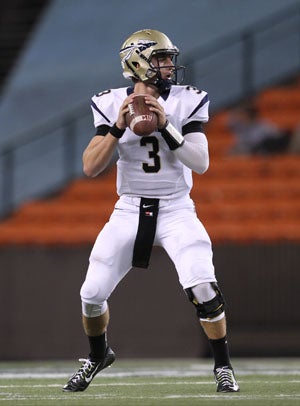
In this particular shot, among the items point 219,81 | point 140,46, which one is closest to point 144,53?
point 140,46

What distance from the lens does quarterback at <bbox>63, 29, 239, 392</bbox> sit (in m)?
5.80

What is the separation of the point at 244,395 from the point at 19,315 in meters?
5.42

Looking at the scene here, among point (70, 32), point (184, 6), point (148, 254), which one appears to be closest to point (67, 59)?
point (70, 32)

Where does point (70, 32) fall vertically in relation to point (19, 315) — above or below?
above

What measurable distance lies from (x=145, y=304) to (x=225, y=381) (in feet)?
16.0

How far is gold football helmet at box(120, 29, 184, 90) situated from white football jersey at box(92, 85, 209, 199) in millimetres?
146

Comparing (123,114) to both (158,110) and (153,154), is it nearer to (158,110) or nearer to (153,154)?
(158,110)

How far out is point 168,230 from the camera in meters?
5.91

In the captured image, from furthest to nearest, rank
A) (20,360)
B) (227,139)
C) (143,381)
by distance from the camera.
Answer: (227,139)
(20,360)
(143,381)

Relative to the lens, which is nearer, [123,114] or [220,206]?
[123,114]

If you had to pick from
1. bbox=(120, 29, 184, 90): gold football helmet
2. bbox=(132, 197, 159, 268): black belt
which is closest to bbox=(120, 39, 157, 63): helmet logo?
bbox=(120, 29, 184, 90): gold football helmet

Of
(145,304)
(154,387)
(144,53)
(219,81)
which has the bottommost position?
(154,387)

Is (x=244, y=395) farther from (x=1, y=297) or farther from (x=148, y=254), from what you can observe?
(x=1, y=297)

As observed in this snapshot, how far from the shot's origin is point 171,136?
228 inches
